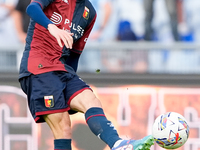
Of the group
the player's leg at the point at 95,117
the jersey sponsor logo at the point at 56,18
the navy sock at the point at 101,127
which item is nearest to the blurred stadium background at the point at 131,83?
the jersey sponsor logo at the point at 56,18

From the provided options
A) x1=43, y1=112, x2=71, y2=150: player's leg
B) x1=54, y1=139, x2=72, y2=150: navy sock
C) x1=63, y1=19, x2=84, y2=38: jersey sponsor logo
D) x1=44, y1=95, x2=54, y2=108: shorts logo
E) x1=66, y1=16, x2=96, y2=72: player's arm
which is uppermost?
x1=63, y1=19, x2=84, y2=38: jersey sponsor logo

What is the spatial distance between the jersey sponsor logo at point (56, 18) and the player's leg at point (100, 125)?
617mm

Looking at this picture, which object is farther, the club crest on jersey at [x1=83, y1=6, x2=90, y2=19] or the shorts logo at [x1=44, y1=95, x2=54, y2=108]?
the club crest on jersey at [x1=83, y1=6, x2=90, y2=19]

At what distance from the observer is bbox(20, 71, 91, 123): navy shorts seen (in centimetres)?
324

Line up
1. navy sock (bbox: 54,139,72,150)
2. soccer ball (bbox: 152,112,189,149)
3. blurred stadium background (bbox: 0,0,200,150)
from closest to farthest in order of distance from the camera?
soccer ball (bbox: 152,112,189,149) → navy sock (bbox: 54,139,72,150) → blurred stadium background (bbox: 0,0,200,150)

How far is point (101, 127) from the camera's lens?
2996mm

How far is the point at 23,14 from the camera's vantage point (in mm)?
5336

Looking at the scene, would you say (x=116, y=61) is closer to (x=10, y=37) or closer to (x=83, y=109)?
(x=10, y=37)

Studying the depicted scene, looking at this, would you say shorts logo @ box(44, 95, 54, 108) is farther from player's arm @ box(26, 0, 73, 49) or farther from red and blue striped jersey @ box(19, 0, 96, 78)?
player's arm @ box(26, 0, 73, 49)

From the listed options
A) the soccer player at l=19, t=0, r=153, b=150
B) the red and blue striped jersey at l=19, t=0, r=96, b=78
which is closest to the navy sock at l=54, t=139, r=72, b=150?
the soccer player at l=19, t=0, r=153, b=150

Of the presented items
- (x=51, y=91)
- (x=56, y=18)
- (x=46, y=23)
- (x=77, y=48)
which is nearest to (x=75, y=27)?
(x=56, y=18)

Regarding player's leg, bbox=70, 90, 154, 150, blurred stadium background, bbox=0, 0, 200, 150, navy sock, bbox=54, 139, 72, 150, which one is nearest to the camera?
player's leg, bbox=70, 90, 154, 150

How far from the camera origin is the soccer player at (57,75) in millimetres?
3117

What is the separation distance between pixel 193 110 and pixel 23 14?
237cm
